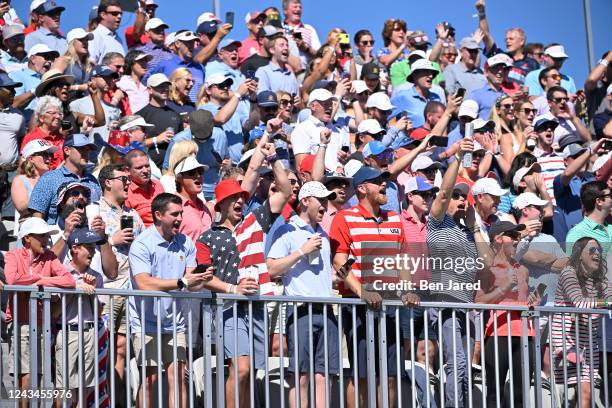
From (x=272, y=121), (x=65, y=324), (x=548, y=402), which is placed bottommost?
(x=548, y=402)

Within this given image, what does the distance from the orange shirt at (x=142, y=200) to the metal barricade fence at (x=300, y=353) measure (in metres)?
1.61

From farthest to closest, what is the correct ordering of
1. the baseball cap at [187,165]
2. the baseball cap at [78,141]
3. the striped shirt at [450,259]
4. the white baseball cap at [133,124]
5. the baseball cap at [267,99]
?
the baseball cap at [267,99] → the white baseball cap at [133,124] → the baseball cap at [78,141] → the baseball cap at [187,165] → the striped shirt at [450,259]

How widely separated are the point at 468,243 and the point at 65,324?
329 cm

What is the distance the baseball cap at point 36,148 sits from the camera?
11750 mm

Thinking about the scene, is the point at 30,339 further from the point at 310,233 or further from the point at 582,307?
the point at 582,307

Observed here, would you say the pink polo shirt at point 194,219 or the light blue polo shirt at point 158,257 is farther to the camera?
the pink polo shirt at point 194,219

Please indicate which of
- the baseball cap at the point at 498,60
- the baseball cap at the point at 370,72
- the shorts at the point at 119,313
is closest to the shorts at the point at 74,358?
the shorts at the point at 119,313

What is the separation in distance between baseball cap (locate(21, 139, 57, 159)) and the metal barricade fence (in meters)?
2.40

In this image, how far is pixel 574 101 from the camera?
17062mm

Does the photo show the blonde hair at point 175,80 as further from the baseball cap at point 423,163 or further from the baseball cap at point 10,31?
the baseball cap at point 423,163

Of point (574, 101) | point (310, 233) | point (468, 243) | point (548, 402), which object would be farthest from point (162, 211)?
point (574, 101)

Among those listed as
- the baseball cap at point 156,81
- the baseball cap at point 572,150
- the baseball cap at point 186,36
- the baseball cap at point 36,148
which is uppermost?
the baseball cap at point 186,36

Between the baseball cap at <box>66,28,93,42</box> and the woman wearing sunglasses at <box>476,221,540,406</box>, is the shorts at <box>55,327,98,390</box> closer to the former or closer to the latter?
the woman wearing sunglasses at <box>476,221,540,406</box>

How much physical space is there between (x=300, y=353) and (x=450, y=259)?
1.46 metres
